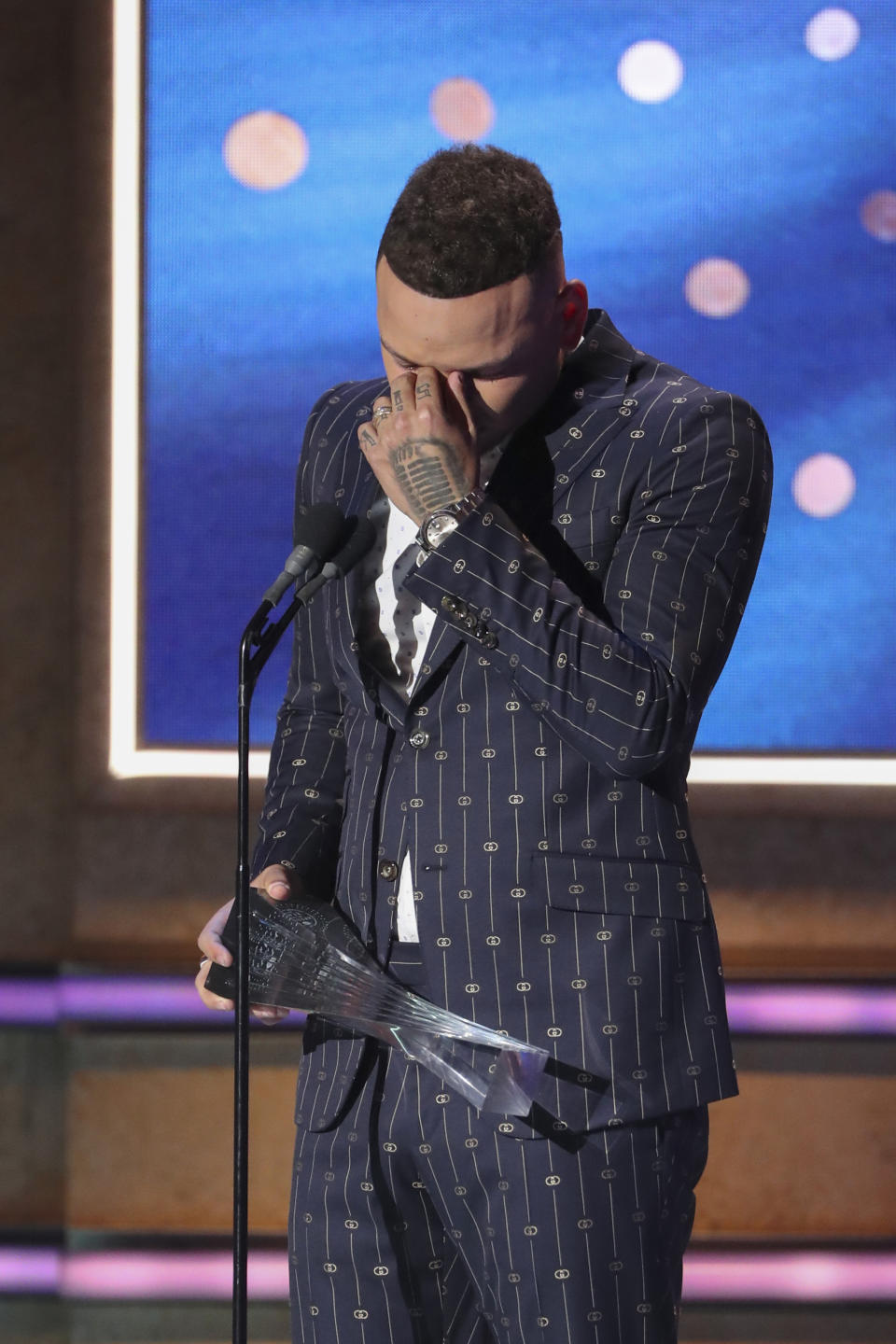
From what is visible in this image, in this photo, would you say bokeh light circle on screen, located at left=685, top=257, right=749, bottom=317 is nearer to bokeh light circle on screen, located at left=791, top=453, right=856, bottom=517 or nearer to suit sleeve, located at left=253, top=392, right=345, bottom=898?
bokeh light circle on screen, located at left=791, top=453, right=856, bottom=517

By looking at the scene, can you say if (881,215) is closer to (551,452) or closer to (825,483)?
(825,483)

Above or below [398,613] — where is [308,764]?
below

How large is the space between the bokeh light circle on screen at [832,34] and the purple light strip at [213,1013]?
1.66 meters

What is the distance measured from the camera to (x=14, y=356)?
8.67 ft

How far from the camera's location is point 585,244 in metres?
2.63

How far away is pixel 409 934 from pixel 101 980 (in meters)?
1.42

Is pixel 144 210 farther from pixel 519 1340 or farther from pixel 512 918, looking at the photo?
pixel 519 1340

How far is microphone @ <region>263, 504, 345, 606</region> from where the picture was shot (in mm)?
1132

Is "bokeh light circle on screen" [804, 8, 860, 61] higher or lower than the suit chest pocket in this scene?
higher

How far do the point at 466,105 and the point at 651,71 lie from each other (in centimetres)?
34

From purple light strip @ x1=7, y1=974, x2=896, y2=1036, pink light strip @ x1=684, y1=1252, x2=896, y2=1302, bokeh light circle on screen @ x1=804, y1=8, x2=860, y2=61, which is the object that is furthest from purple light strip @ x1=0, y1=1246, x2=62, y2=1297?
bokeh light circle on screen @ x1=804, y1=8, x2=860, y2=61

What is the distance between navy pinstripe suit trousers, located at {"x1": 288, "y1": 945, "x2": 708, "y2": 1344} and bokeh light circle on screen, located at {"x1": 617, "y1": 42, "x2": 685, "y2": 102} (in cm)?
196


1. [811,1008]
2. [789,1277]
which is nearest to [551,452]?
[811,1008]

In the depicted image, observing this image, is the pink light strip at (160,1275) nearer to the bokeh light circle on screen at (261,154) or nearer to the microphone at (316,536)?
the microphone at (316,536)
